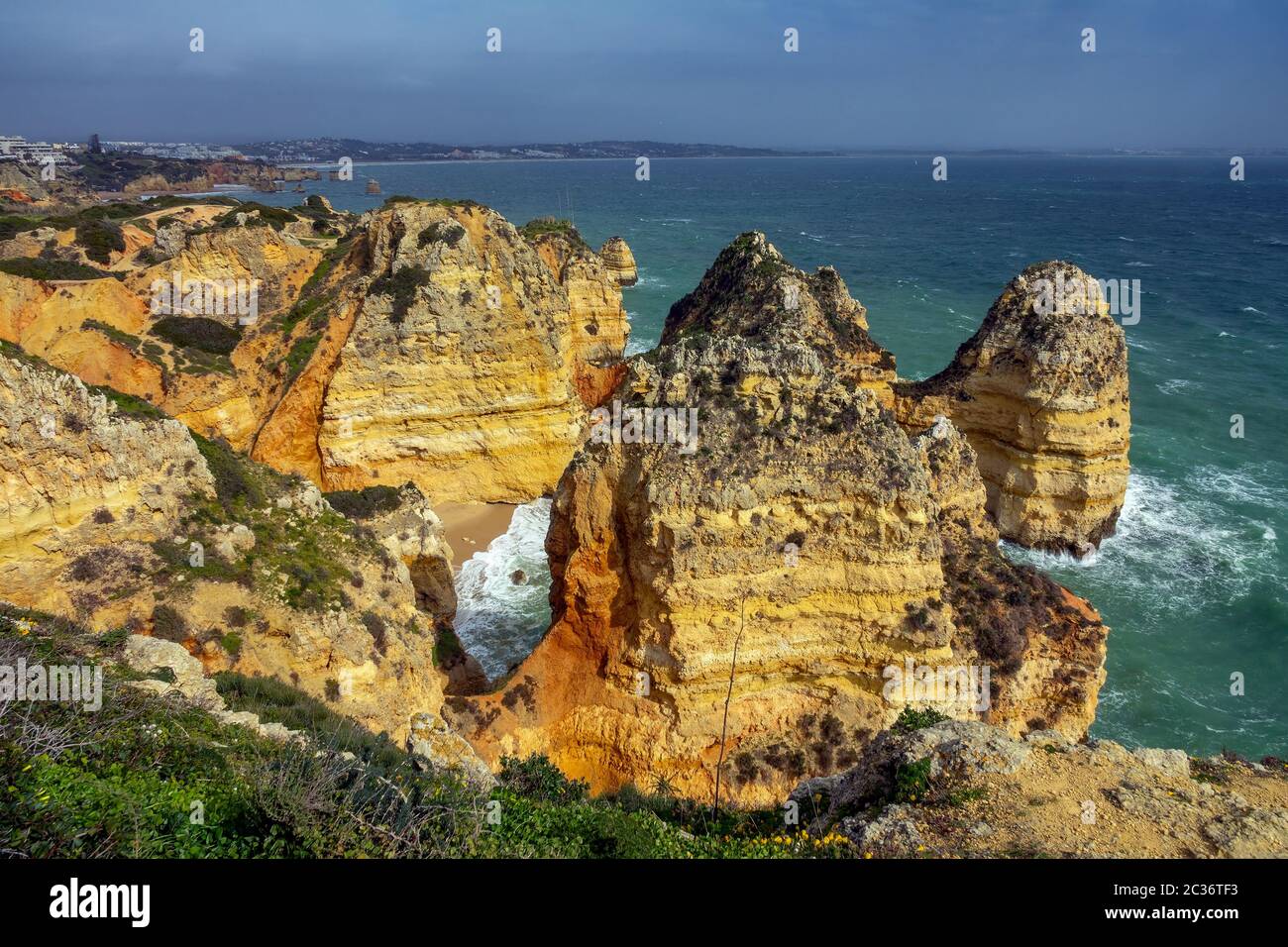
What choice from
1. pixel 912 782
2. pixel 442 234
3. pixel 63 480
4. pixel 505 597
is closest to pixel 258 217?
pixel 442 234

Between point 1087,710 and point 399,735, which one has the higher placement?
point 399,735

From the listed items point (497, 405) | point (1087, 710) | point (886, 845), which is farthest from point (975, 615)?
point (497, 405)

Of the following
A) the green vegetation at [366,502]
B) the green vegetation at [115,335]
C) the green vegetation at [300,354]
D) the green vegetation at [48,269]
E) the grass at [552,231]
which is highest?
the grass at [552,231]

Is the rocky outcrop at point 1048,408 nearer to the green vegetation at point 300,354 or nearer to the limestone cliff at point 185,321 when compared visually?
the green vegetation at point 300,354

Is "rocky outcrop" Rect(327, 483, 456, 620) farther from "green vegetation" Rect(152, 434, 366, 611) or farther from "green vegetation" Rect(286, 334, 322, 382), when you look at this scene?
"green vegetation" Rect(286, 334, 322, 382)

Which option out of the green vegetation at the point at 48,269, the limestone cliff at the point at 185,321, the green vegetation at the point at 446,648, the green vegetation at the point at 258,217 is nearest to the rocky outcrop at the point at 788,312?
the green vegetation at the point at 446,648
